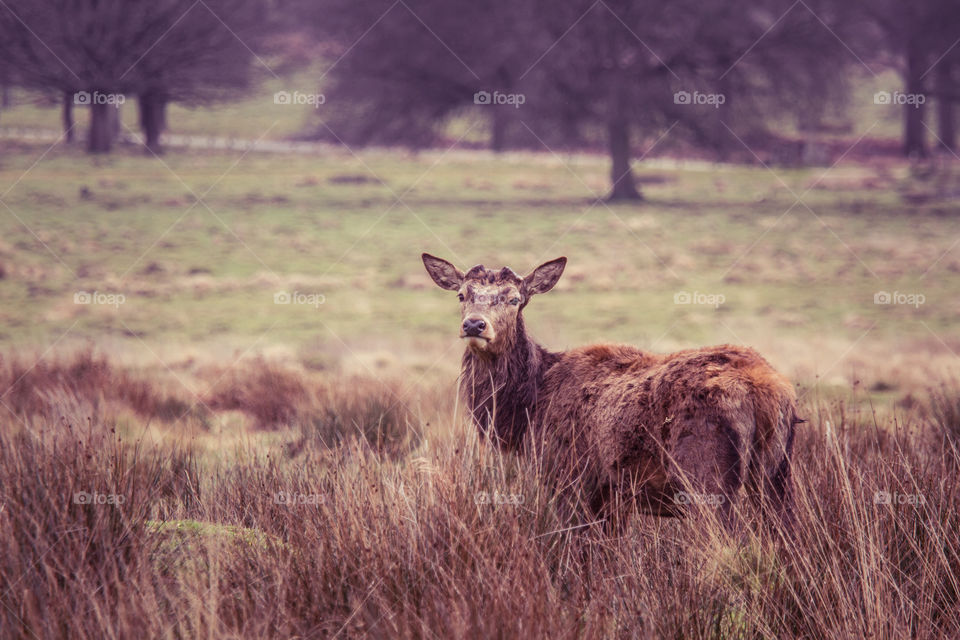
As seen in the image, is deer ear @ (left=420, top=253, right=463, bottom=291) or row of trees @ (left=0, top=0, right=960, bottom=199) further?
row of trees @ (left=0, top=0, right=960, bottom=199)

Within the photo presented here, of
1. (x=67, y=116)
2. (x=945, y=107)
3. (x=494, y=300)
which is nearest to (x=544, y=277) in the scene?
(x=494, y=300)

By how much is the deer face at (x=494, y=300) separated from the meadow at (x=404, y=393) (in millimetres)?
658

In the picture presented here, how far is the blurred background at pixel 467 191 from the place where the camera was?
736 inches

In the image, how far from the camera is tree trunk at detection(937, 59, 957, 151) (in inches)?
1578

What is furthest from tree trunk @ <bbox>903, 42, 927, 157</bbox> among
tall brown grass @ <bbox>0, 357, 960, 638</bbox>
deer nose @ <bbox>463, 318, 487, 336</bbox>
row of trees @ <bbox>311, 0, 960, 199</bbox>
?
tall brown grass @ <bbox>0, 357, 960, 638</bbox>

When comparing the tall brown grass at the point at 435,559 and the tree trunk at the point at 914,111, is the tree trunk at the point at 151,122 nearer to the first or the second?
the tree trunk at the point at 914,111

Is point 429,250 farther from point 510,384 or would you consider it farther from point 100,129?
point 510,384

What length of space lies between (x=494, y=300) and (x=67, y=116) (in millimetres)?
28990

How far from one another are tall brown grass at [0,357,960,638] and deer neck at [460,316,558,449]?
92 cm

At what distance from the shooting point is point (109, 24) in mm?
28062

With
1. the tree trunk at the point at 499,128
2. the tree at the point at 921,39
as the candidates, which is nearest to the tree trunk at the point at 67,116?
the tree trunk at the point at 499,128

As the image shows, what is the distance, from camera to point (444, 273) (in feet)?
25.0

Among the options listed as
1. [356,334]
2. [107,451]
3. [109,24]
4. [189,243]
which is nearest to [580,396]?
[107,451]

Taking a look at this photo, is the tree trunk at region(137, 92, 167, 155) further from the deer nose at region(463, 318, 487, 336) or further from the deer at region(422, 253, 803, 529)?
the deer nose at region(463, 318, 487, 336)
